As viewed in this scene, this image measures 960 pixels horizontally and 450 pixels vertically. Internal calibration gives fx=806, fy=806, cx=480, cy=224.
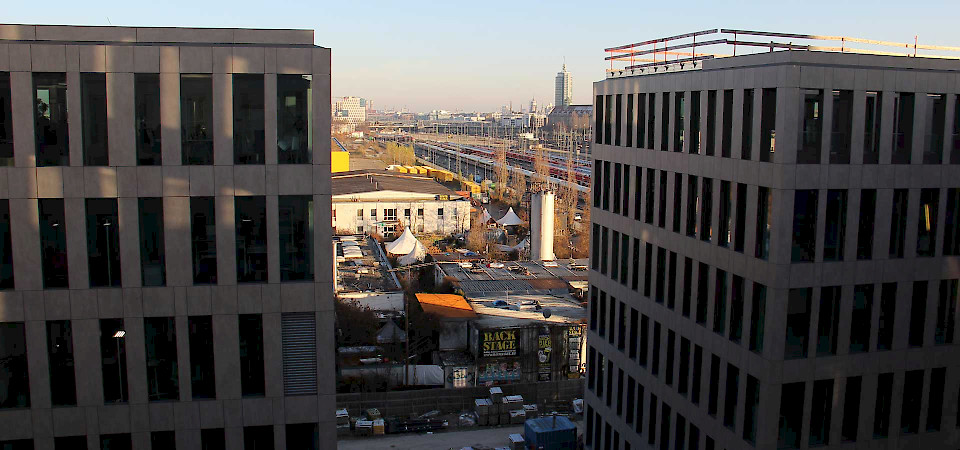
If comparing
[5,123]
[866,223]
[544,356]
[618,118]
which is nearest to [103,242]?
[5,123]

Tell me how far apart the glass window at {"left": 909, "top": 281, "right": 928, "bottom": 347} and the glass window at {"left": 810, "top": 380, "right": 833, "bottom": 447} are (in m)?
2.07

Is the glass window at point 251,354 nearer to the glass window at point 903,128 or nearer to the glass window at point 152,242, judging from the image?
the glass window at point 152,242

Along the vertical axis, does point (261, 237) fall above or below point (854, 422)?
above

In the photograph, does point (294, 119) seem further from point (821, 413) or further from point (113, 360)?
point (821, 413)

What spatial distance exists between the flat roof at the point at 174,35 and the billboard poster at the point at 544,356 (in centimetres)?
2368

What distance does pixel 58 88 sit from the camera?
12.6 metres

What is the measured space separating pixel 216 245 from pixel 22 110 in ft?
11.8

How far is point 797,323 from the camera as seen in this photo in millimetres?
15141

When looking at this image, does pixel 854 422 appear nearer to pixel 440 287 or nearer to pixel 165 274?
pixel 165 274

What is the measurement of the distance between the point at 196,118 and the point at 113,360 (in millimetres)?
4295

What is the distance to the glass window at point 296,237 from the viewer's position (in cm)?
1324

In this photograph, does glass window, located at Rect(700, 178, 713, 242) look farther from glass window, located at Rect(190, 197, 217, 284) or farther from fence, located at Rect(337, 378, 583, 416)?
fence, located at Rect(337, 378, 583, 416)

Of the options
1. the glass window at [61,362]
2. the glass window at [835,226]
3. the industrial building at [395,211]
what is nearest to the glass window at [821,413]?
the glass window at [835,226]

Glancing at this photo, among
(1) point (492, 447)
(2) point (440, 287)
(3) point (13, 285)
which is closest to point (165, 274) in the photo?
(3) point (13, 285)
